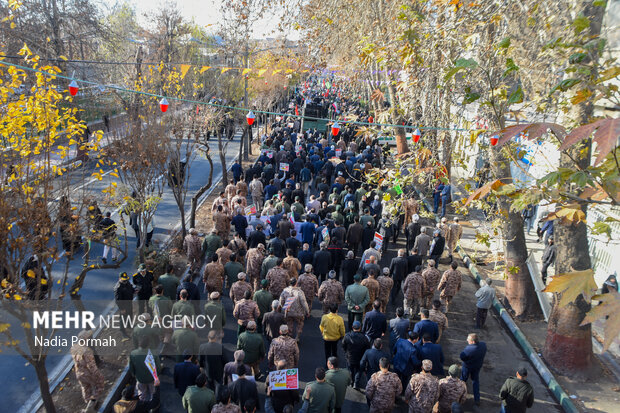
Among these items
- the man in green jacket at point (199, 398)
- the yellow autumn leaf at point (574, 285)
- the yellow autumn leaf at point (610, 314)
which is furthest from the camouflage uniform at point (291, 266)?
the yellow autumn leaf at point (610, 314)

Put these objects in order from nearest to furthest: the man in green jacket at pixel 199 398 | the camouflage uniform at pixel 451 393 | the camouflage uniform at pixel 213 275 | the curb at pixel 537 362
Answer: the man in green jacket at pixel 199 398 → the camouflage uniform at pixel 451 393 → the curb at pixel 537 362 → the camouflage uniform at pixel 213 275

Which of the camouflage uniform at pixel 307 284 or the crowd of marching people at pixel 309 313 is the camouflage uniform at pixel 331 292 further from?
the camouflage uniform at pixel 307 284

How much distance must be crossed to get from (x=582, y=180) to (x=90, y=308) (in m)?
10.3

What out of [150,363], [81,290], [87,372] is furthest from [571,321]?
[81,290]

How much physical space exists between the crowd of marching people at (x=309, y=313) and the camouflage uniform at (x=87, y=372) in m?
0.65

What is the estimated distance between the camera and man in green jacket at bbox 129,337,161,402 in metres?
7.15

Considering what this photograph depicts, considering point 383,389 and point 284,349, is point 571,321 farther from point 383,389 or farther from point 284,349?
point 284,349

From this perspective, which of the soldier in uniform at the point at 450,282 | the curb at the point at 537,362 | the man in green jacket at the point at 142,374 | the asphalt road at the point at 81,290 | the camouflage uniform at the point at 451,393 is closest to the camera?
the camouflage uniform at the point at 451,393

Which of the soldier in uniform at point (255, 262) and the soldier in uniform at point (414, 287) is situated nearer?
the soldier in uniform at point (414, 287)

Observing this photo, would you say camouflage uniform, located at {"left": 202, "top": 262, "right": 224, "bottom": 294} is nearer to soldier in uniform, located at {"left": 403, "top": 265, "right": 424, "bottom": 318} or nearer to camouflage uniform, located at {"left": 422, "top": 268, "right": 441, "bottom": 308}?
soldier in uniform, located at {"left": 403, "top": 265, "right": 424, "bottom": 318}

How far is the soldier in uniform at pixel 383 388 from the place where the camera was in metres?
6.97

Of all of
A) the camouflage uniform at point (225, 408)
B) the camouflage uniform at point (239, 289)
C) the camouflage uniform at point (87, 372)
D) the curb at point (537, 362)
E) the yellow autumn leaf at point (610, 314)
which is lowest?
the curb at point (537, 362)

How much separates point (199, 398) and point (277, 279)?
3756mm

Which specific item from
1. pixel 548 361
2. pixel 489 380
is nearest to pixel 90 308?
pixel 489 380
